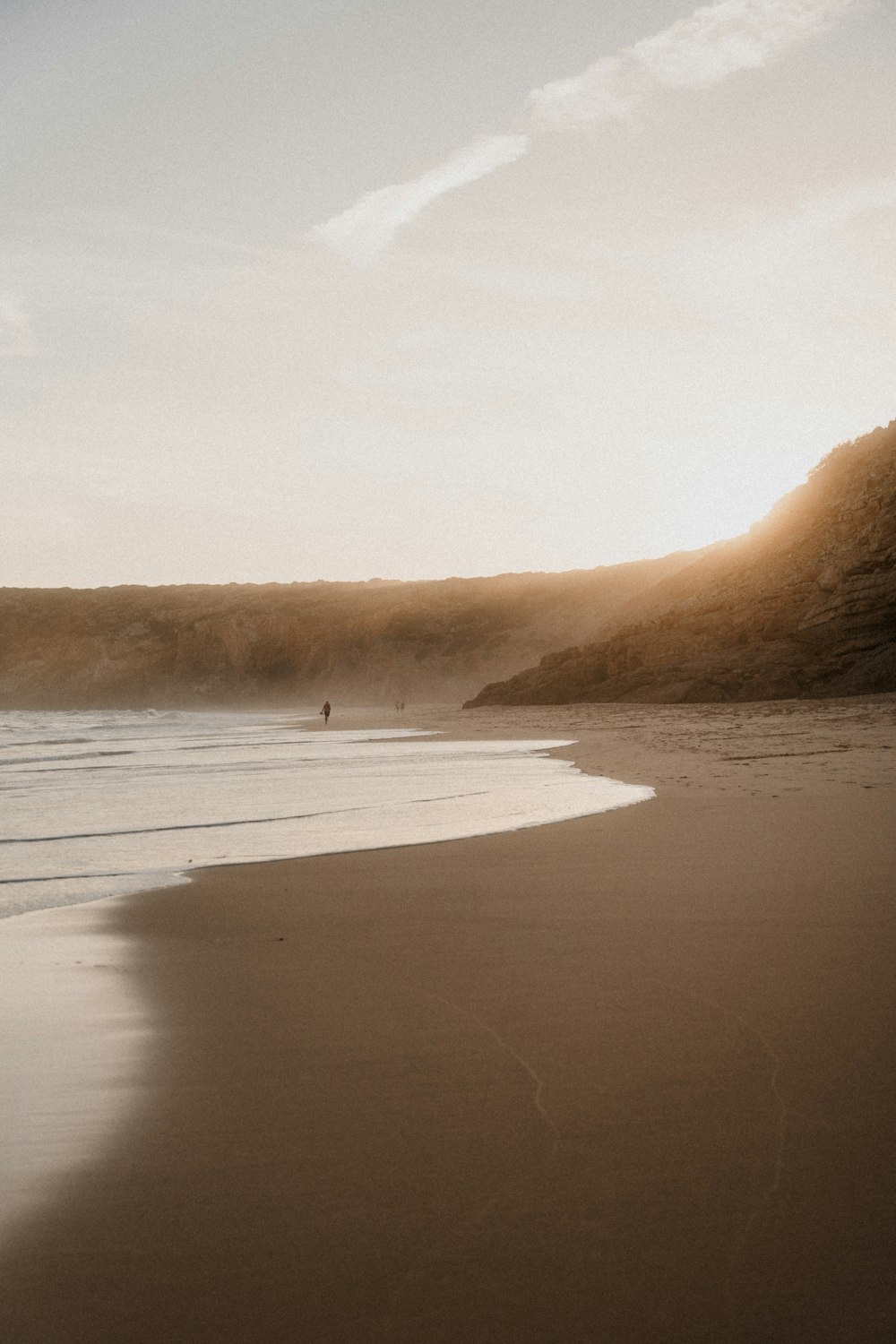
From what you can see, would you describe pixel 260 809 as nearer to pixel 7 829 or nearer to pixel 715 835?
pixel 7 829

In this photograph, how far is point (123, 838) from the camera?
809 centimetres

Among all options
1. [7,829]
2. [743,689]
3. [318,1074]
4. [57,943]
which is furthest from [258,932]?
[743,689]

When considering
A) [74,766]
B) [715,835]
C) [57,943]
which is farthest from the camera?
[74,766]

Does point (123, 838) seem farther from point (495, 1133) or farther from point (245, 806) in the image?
point (495, 1133)

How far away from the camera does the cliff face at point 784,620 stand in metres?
29.5

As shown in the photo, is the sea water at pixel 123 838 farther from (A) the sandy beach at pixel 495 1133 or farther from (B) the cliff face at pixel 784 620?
(B) the cliff face at pixel 784 620

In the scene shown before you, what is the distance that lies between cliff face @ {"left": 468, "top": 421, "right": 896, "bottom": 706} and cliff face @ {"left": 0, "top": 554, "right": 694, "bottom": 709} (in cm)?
4032

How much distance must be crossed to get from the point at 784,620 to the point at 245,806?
2597cm

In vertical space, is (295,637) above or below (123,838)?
above

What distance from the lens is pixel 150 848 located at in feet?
24.5

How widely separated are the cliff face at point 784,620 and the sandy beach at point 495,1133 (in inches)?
979

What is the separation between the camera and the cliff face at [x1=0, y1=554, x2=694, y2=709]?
81.9 meters

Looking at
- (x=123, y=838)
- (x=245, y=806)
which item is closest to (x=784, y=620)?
(x=245, y=806)

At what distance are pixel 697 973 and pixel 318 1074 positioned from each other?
61.2 inches
